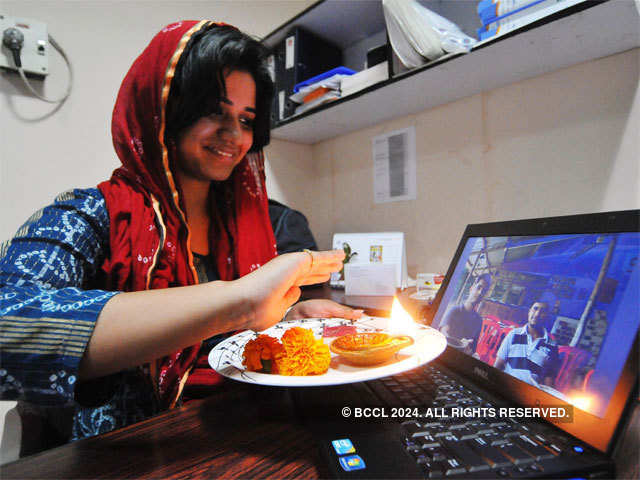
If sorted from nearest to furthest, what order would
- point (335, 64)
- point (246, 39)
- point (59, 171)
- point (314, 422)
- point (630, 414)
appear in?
point (630, 414) < point (314, 422) < point (246, 39) < point (59, 171) < point (335, 64)

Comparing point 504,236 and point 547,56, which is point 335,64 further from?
point 504,236

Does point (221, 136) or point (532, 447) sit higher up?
point (221, 136)

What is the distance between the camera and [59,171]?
127 centimetres

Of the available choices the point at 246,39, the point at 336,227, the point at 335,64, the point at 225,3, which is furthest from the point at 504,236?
the point at 225,3

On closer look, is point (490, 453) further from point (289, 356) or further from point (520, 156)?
point (520, 156)

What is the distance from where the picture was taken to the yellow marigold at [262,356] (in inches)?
18.6

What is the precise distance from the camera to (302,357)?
0.46m

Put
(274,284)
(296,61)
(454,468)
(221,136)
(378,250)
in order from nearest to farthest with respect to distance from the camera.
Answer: (454,468)
(274,284)
(221,136)
(378,250)
(296,61)

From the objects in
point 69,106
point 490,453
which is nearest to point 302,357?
point 490,453

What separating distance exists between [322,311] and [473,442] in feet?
1.79

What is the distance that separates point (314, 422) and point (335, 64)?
161cm

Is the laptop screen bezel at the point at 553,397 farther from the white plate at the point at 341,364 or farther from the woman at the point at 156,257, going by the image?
the woman at the point at 156,257

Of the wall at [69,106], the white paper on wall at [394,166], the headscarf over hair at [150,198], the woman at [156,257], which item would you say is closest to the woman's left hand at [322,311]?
the woman at [156,257]

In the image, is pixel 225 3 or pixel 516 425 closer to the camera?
pixel 516 425
